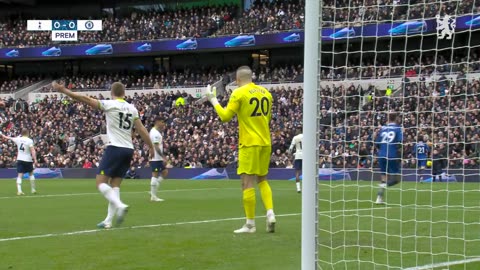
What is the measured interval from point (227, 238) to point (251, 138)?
1.51 meters

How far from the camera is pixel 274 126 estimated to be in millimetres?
35312

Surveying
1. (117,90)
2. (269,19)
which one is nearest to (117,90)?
(117,90)

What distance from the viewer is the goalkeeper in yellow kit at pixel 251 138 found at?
32.1 ft

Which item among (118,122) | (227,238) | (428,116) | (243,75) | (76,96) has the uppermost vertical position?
(243,75)

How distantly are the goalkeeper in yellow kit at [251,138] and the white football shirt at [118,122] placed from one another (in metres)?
1.85

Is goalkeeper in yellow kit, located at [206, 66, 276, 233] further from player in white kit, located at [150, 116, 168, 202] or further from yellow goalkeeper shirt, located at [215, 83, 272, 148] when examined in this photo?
player in white kit, located at [150, 116, 168, 202]

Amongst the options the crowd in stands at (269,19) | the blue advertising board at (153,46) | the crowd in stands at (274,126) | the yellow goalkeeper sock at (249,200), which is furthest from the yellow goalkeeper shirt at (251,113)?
the crowd in stands at (269,19)

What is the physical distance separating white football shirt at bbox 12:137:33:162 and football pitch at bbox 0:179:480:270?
7549 millimetres

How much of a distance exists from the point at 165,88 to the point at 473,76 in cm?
3889

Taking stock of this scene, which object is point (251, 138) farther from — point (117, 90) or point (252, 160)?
point (117, 90)

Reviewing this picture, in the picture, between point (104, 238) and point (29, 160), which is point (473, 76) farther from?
point (29, 160)

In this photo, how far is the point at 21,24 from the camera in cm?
5588

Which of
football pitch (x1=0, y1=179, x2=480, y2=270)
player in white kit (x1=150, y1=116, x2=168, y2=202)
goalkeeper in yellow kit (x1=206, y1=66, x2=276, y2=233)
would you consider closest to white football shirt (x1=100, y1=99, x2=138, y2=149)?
football pitch (x1=0, y1=179, x2=480, y2=270)

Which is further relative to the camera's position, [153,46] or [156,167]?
[153,46]
